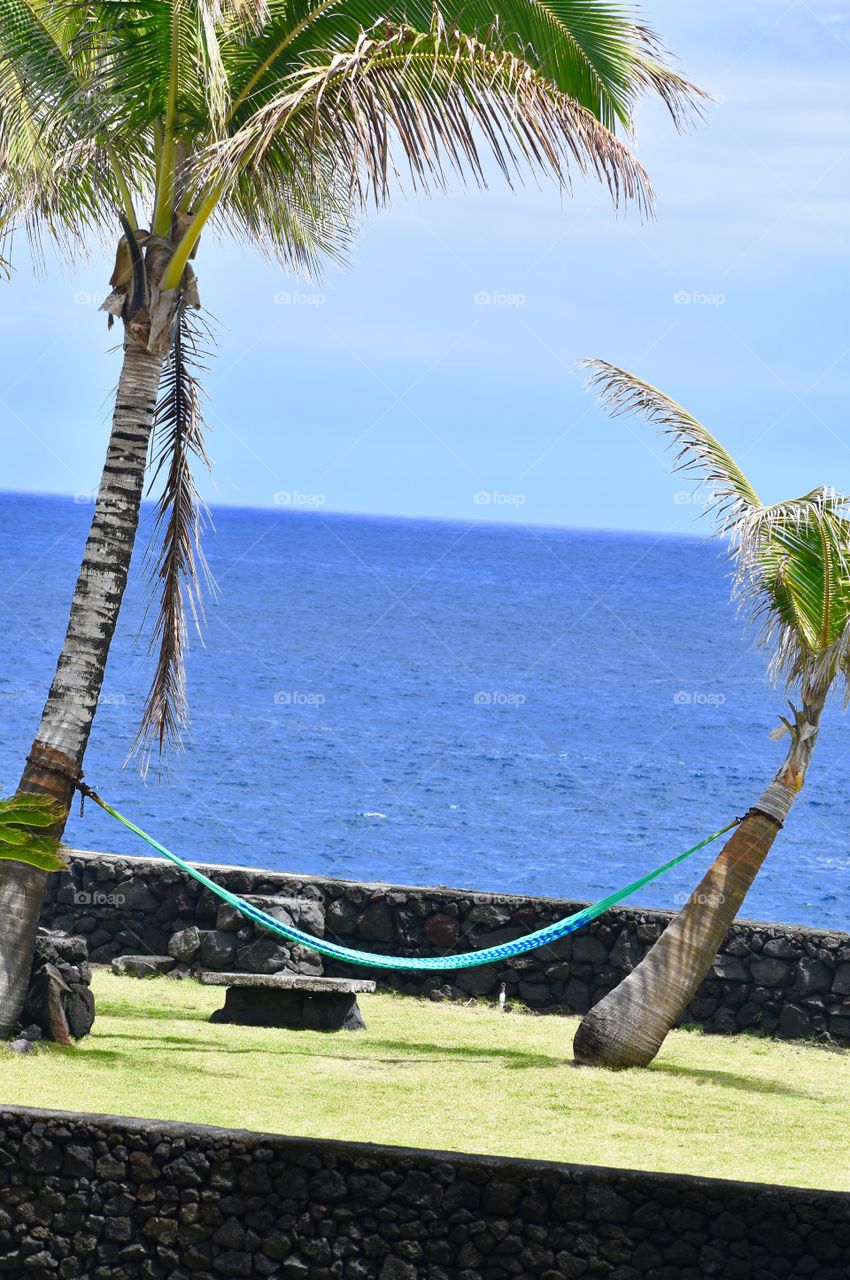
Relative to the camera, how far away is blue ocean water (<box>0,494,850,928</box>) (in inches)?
1363

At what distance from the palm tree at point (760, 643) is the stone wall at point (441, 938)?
3.46 feet

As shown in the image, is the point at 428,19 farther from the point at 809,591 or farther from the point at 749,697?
the point at 749,697

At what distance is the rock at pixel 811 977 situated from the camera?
8594 millimetres

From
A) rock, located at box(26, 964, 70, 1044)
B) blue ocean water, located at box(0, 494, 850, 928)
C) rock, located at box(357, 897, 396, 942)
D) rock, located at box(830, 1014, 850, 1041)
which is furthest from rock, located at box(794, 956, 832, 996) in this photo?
blue ocean water, located at box(0, 494, 850, 928)

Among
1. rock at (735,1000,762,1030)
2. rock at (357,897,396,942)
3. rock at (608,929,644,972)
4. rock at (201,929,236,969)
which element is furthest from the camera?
rock at (357,897,396,942)

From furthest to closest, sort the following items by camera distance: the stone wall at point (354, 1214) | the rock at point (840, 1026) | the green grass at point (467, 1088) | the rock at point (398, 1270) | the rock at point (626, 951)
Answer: the rock at point (626, 951)
the rock at point (840, 1026)
the green grass at point (467, 1088)
the rock at point (398, 1270)
the stone wall at point (354, 1214)

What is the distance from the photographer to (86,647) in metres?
7.24

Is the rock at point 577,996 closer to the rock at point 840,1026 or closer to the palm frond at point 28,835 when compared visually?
the rock at point 840,1026

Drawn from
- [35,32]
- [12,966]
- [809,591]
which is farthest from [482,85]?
[12,966]

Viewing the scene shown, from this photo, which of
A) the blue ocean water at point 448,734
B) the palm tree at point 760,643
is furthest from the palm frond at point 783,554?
the blue ocean water at point 448,734

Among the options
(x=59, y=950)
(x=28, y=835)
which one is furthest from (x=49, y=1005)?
(x=28, y=835)

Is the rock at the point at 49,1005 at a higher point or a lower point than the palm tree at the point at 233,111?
lower

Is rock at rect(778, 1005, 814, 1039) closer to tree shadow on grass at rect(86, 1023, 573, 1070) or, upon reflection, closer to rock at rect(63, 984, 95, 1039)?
tree shadow on grass at rect(86, 1023, 573, 1070)

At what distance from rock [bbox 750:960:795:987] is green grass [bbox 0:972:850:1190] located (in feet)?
1.06
